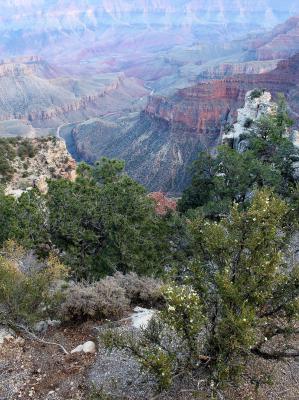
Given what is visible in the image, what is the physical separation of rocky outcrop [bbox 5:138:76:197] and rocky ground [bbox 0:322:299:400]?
24536 mm

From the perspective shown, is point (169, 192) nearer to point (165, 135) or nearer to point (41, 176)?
point (165, 135)

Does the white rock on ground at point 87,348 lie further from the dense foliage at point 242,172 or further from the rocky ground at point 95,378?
the dense foliage at point 242,172

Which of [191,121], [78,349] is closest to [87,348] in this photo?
[78,349]

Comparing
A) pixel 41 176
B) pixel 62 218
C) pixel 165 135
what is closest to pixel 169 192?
pixel 165 135

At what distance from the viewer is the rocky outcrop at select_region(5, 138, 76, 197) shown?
38.0 meters

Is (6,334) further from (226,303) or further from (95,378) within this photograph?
(226,303)

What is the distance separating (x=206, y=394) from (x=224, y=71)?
19545 cm

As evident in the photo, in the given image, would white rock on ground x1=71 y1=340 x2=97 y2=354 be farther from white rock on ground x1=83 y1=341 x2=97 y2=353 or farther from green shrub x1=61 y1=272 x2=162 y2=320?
green shrub x1=61 y1=272 x2=162 y2=320

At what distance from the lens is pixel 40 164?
41.7 metres

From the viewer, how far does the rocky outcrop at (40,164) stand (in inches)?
1496

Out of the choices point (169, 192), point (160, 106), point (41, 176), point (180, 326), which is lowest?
point (169, 192)

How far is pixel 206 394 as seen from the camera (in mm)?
10969

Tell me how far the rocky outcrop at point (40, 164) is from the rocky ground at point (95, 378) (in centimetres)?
2454

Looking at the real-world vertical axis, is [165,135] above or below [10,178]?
below
